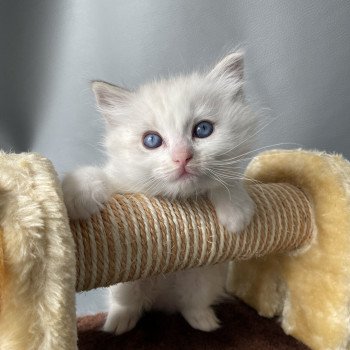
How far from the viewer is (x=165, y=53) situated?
185cm

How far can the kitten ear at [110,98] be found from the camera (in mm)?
1210

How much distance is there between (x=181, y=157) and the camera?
987 millimetres

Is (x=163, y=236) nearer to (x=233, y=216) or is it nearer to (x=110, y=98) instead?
(x=233, y=216)

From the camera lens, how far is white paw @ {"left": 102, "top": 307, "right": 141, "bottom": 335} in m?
1.30

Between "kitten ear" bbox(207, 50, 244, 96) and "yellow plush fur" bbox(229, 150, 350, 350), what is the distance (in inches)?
11.8

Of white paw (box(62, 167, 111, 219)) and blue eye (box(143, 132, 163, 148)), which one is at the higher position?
blue eye (box(143, 132, 163, 148))

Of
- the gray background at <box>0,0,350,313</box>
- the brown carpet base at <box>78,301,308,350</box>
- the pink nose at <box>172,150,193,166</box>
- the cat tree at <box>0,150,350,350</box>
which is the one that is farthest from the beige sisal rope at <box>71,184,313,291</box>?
the gray background at <box>0,0,350,313</box>

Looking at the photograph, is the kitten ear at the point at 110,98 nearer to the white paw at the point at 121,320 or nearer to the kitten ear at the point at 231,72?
the kitten ear at the point at 231,72

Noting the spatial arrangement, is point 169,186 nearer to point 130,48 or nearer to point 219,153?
point 219,153

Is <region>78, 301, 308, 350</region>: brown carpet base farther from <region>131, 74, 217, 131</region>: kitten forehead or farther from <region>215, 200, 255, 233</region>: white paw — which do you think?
<region>131, 74, 217, 131</region>: kitten forehead

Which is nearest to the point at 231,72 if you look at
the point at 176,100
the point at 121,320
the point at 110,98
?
the point at 176,100

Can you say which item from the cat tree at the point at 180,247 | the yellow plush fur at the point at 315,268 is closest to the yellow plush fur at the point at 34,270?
the cat tree at the point at 180,247

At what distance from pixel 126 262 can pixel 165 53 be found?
3.71ft

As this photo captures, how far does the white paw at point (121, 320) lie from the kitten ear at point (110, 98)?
56cm
